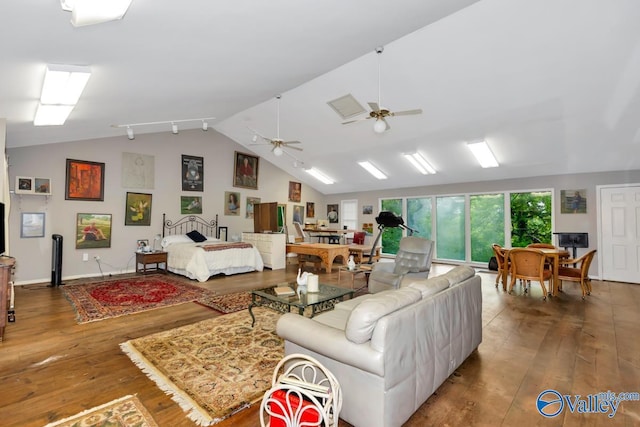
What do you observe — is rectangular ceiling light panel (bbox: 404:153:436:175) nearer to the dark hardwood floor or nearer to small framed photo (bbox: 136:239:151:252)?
the dark hardwood floor

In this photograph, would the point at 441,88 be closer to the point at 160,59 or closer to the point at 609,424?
the point at 160,59

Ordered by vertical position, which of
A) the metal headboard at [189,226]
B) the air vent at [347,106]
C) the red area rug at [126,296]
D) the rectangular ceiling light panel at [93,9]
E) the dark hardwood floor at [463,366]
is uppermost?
the air vent at [347,106]

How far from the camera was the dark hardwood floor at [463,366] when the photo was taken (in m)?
1.92

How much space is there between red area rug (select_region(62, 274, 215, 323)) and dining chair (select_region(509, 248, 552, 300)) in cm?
515

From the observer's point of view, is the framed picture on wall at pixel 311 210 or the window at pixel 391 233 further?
the framed picture on wall at pixel 311 210

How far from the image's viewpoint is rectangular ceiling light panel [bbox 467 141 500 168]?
6357 mm

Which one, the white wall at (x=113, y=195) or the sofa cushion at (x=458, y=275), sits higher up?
the white wall at (x=113, y=195)

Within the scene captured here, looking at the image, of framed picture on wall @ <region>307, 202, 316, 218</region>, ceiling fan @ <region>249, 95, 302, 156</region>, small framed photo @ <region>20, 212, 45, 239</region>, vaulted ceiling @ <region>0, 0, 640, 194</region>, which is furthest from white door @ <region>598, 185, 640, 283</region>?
small framed photo @ <region>20, 212, 45, 239</region>

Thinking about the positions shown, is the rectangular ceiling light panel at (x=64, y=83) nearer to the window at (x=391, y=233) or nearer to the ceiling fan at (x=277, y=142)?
the ceiling fan at (x=277, y=142)

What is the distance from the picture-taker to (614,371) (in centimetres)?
248

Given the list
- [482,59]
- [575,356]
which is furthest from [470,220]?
[575,356]

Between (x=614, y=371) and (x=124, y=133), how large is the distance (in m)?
8.42

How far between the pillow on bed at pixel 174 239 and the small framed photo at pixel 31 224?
214 centimetres

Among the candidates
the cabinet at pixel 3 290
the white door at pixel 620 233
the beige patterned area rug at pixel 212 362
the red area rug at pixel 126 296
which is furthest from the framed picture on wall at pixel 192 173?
the white door at pixel 620 233
